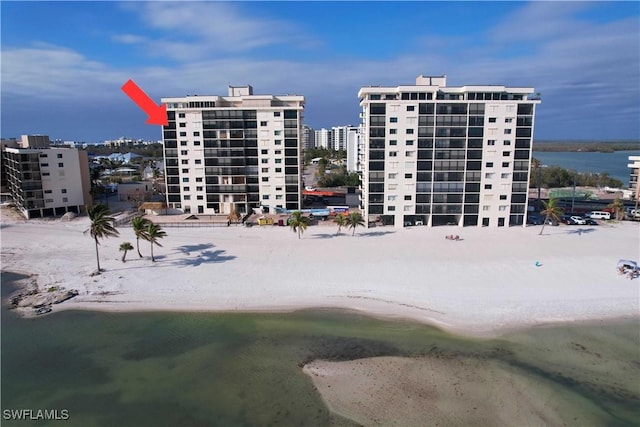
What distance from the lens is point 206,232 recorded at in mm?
60125

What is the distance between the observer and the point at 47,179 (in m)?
70.2

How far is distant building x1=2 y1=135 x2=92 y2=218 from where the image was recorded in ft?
225

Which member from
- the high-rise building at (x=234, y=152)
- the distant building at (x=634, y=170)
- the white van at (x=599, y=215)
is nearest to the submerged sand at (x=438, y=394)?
the high-rise building at (x=234, y=152)

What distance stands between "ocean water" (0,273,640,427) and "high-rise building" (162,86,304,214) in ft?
124

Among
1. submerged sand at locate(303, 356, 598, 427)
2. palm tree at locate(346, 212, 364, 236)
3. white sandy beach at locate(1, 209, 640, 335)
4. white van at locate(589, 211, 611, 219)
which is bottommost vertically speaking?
submerged sand at locate(303, 356, 598, 427)

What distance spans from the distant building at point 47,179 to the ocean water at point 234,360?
39.9 metres

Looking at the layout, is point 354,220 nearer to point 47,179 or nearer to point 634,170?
point 47,179

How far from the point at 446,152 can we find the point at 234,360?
46.9 meters

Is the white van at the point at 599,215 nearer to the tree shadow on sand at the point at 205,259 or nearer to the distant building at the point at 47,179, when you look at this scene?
the tree shadow on sand at the point at 205,259

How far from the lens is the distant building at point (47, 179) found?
6862 cm

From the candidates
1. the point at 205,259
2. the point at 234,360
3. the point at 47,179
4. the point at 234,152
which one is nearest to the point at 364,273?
the point at 234,360

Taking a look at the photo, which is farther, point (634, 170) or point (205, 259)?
point (634, 170)

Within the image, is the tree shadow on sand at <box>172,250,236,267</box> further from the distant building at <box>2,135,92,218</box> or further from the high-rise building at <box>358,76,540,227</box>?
the distant building at <box>2,135,92,218</box>

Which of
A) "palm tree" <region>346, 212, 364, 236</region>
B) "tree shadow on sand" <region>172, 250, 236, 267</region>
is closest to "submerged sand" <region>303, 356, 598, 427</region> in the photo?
"tree shadow on sand" <region>172, 250, 236, 267</region>
